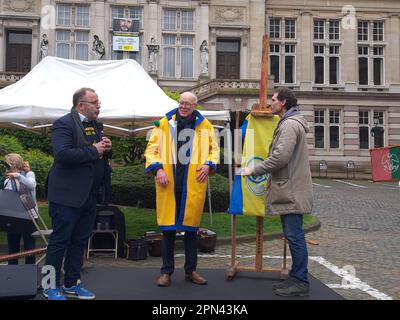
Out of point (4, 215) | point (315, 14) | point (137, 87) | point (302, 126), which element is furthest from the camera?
point (315, 14)

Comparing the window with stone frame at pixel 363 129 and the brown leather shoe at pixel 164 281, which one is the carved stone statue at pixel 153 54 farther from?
the brown leather shoe at pixel 164 281

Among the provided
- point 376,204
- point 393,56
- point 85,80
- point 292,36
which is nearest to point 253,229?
point 85,80

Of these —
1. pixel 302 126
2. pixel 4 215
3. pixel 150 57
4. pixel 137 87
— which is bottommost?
pixel 4 215

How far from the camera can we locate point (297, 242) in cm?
473

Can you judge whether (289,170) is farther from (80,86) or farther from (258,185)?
(80,86)

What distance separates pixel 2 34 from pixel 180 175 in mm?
30820

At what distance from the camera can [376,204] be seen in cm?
A: 1586

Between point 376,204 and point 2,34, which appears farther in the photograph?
point 2,34

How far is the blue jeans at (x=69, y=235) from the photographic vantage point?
172 inches

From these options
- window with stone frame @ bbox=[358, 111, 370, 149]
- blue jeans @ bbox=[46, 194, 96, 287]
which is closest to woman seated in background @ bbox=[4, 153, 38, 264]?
blue jeans @ bbox=[46, 194, 96, 287]

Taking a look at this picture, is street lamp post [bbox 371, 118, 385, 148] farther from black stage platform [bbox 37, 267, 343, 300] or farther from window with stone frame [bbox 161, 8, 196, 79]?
black stage platform [bbox 37, 267, 343, 300]

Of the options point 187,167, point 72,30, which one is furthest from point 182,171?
point 72,30

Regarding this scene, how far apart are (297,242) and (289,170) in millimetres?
800
